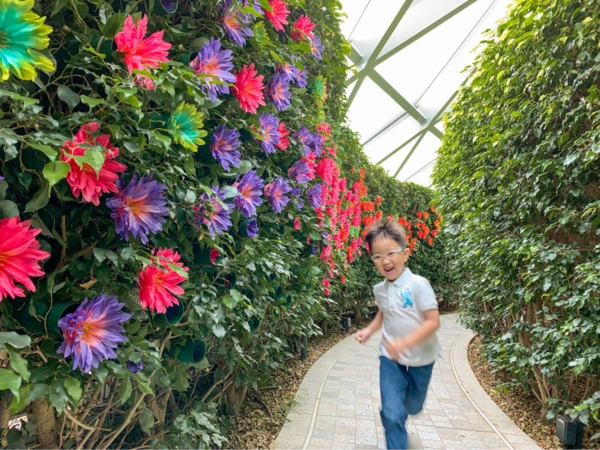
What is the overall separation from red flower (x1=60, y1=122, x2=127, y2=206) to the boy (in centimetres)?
145

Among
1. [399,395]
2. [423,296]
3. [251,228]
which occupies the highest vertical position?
[251,228]

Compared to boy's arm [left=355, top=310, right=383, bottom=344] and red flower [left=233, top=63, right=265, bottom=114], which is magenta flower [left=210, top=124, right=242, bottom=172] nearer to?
red flower [left=233, top=63, right=265, bottom=114]

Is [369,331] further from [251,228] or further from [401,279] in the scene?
[251,228]

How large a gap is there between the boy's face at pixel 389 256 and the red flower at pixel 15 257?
1.59 metres

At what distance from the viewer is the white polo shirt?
73.7 inches

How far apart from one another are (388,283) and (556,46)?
1.60 metres

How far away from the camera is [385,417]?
182 centimetres

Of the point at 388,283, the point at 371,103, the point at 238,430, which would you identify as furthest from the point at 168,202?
the point at 371,103

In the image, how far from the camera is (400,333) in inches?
→ 76.0

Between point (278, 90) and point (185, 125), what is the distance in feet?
2.19

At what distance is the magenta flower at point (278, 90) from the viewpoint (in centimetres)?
143

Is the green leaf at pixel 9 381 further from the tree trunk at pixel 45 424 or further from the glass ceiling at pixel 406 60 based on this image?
the glass ceiling at pixel 406 60

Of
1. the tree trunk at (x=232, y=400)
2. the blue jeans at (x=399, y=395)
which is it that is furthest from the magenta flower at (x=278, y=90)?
the tree trunk at (x=232, y=400)

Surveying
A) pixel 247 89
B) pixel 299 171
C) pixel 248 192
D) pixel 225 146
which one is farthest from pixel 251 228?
pixel 299 171
